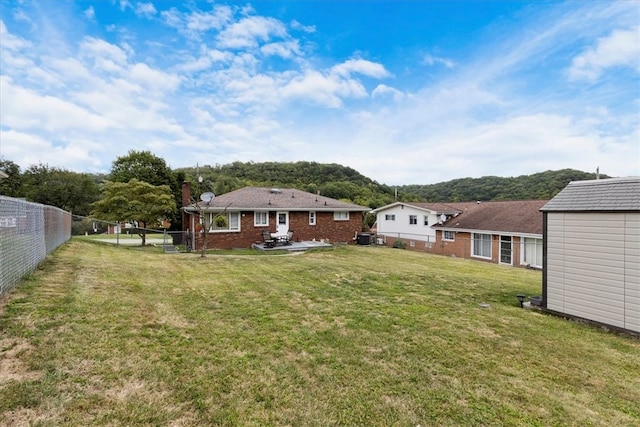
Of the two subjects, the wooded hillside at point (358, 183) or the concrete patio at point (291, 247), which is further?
the wooded hillside at point (358, 183)

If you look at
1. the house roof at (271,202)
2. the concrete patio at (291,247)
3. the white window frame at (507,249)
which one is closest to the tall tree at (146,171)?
the house roof at (271,202)

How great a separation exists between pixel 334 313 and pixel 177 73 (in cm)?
1674

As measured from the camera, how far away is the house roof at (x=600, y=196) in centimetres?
566

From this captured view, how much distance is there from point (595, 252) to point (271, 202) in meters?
16.3

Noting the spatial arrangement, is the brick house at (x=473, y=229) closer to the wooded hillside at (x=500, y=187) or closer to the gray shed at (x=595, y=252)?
the wooded hillside at (x=500, y=187)

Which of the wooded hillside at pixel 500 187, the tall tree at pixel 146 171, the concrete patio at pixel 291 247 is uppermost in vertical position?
the tall tree at pixel 146 171

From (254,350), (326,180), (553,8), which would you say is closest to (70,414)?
(254,350)

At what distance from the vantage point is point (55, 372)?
315 cm

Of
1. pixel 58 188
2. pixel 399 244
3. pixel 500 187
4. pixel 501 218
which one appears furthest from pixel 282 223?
pixel 58 188

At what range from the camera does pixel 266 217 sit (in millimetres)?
19297

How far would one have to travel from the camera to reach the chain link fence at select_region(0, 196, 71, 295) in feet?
16.0

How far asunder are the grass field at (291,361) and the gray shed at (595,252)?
49 cm

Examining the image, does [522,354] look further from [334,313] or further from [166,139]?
[166,139]

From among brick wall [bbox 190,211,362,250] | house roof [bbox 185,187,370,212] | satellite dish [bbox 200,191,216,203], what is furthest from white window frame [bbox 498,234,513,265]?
satellite dish [bbox 200,191,216,203]
